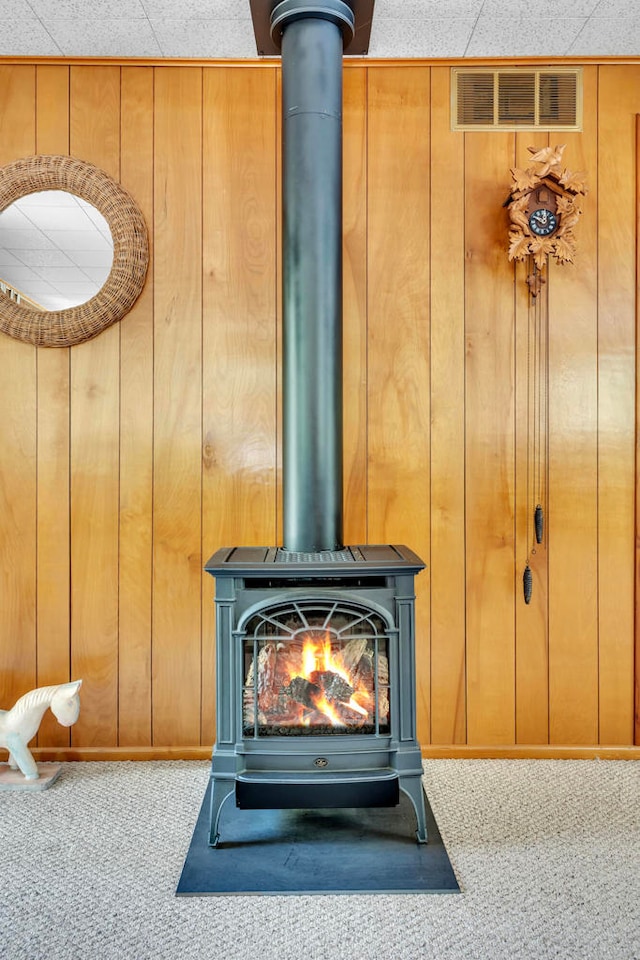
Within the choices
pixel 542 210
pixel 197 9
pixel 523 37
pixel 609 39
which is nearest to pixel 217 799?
pixel 542 210

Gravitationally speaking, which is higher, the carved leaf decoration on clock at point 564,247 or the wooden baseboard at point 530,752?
the carved leaf decoration on clock at point 564,247

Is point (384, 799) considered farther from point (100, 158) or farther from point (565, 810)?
point (100, 158)

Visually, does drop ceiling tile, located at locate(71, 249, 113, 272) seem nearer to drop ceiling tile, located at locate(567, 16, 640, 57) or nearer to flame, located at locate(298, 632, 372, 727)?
flame, located at locate(298, 632, 372, 727)

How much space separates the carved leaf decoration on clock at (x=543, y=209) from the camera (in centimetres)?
204

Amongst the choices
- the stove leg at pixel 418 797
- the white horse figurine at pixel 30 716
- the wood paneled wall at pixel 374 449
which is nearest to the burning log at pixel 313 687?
the stove leg at pixel 418 797

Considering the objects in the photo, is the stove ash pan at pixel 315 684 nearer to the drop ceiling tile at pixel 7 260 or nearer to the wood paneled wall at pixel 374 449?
the wood paneled wall at pixel 374 449

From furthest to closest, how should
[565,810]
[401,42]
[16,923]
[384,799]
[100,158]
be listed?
[100,158]
[401,42]
[565,810]
[384,799]
[16,923]

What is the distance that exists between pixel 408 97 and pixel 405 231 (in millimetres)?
475

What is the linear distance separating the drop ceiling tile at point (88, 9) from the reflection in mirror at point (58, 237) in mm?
518

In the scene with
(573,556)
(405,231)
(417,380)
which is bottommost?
(573,556)

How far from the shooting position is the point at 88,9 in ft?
6.23

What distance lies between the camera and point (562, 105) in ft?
7.14

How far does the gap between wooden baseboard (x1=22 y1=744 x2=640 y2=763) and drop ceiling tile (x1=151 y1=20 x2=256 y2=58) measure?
246 centimetres

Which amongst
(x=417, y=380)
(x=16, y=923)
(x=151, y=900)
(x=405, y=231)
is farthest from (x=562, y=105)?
(x=16, y=923)
